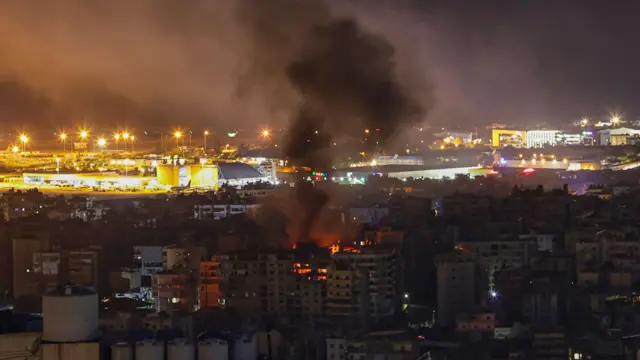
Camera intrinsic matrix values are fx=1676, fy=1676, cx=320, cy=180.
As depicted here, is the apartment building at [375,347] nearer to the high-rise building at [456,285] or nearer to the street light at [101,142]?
the high-rise building at [456,285]

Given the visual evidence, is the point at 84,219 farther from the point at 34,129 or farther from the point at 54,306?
the point at 34,129

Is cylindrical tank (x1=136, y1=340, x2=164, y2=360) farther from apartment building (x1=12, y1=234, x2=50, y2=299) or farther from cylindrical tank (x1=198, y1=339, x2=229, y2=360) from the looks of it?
apartment building (x1=12, y1=234, x2=50, y2=299)

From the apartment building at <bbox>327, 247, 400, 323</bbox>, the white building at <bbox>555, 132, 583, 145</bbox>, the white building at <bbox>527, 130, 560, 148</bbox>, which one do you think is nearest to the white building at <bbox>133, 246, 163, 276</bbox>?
the apartment building at <bbox>327, 247, 400, 323</bbox>

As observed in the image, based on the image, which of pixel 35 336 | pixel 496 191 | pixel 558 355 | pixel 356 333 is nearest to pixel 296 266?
pixel 356 333

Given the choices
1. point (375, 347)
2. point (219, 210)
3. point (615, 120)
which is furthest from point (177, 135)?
point (375, 347)

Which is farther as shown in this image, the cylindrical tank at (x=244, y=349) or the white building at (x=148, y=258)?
the white building at (x=148, y=258)

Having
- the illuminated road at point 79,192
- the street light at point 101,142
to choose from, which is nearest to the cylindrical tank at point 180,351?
the illuminated road at point 79,192

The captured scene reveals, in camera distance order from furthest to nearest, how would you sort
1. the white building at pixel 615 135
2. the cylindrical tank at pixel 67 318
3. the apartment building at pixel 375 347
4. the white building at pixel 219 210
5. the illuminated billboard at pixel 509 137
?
the illuminated billboard at pixel 509 137, the white building at pixel 615 135, the white building at pixel 219 210, the apartment building at pixel 375 347, the cylindrical tank at pixel 67 318
